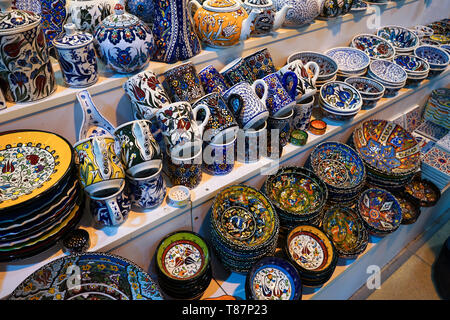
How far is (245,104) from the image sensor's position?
1.15 m

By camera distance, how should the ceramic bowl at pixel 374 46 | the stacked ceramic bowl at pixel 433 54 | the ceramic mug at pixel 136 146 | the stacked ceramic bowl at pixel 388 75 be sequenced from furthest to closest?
the stacked ceramic bowl at pixel 433 54
the ceramic bowl at pixel 374 46
the stacked ceramic bowl at pixel 388 75
the ceramic mug at pixel 136 146

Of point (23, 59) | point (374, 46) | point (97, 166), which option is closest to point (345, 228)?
point (97, 166)

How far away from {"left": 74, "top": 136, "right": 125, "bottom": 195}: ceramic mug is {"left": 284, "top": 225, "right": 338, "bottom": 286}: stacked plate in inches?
27.7

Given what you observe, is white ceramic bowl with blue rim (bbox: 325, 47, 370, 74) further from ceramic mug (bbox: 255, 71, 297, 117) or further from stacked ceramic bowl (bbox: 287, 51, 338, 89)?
ceramic mug (bbox: 255, 71, 297, 117)

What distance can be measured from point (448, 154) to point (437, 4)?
54.2 inches

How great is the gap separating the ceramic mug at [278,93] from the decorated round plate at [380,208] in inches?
26.7

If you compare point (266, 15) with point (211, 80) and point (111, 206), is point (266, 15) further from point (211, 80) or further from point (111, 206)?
point (111, 206)

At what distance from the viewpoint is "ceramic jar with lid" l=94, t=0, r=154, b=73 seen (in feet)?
3.37

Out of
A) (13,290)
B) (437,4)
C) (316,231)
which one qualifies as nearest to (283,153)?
(316,231)

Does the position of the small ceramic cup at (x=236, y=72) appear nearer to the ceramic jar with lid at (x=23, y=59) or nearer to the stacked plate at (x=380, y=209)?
the ceramic jar with lid at (x=23, y=59)

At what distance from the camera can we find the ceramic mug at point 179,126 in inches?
39.9

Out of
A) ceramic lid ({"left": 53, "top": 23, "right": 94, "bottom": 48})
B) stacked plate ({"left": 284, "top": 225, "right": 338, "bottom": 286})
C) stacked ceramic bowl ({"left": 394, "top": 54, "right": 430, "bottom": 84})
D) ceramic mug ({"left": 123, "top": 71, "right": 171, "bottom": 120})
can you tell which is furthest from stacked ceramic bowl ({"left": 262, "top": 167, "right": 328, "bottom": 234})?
stacked ceramic bowl ({"left": 394, "top": 54, "right": 430, "bottom": 84})

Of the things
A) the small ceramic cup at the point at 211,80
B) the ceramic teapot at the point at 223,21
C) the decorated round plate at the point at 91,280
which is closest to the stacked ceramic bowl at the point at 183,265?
the decorated round plate at the point at 91,280
